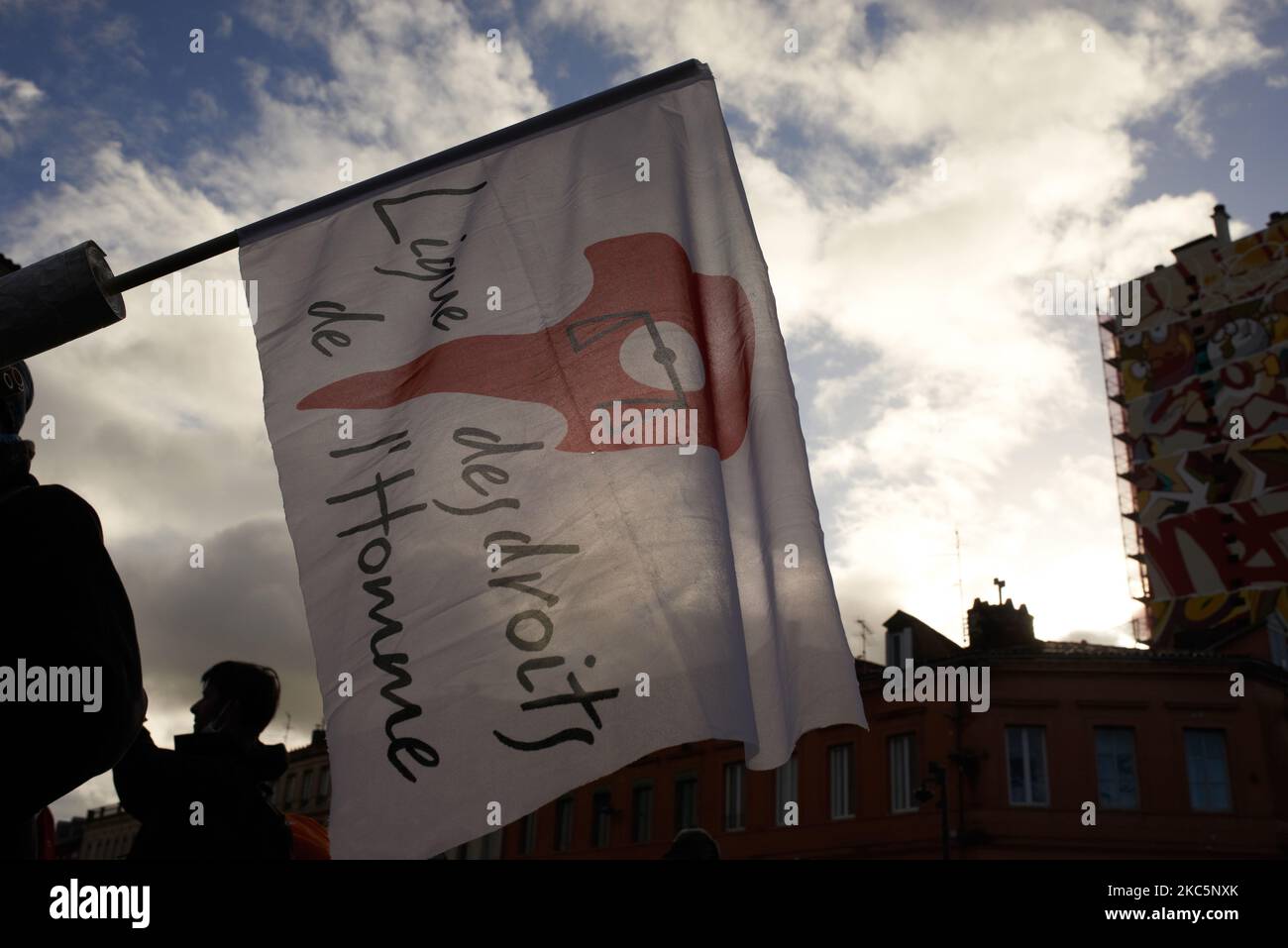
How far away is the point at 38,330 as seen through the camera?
7.82 ft

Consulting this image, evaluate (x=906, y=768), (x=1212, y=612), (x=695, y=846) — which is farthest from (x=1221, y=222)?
(x=695, y=846)

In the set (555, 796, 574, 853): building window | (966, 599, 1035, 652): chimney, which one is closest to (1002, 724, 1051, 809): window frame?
(966, 599, 1035, 652): chimney

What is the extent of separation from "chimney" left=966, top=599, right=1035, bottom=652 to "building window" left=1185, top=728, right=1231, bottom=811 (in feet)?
19.4

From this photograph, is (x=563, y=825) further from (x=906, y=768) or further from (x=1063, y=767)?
(x=1063, y=767)

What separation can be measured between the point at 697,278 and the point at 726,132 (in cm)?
53

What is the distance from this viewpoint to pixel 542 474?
3.09m

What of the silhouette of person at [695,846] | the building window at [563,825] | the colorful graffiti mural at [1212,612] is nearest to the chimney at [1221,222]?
the colorful graffiti mural at [1212,612]

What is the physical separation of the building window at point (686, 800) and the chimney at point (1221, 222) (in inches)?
1376

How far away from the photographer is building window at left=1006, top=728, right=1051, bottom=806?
1227 inches

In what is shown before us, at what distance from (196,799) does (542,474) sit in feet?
4.72

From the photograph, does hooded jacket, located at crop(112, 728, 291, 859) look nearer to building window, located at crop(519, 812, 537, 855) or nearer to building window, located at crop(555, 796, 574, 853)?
building window, located at crop(555, 796, 574, 853)

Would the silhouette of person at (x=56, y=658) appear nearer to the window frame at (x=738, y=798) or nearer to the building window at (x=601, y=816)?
the window frame at (x=738, y=798)

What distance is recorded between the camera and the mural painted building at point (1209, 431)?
44719 millimetres
